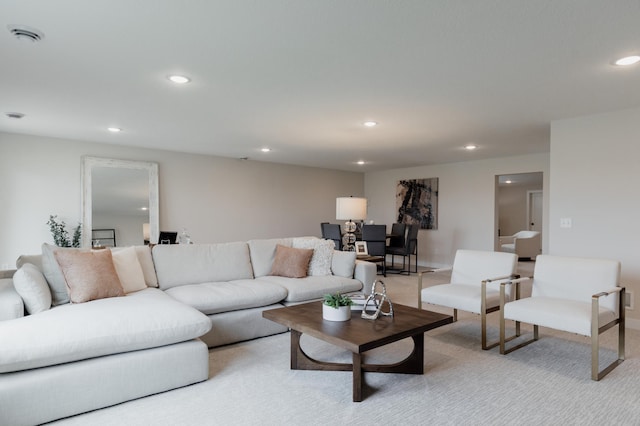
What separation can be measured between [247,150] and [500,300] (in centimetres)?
479

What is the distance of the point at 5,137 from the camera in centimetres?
523

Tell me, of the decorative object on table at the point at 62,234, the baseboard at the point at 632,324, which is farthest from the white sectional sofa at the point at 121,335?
the baseboard at the point at 632,324

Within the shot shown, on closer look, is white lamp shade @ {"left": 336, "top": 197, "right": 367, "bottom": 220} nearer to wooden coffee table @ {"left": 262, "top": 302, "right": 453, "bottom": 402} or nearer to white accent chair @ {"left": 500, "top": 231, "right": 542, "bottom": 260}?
wooden coffee table @ {"left": 262, "top": 302, "right": 453, "bottom": 402}

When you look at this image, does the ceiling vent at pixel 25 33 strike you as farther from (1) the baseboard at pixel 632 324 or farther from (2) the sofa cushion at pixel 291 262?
(1) the baseboard at pixel 632 324

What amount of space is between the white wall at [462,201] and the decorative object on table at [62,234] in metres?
6.49

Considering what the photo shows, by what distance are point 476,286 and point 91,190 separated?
18.5ft

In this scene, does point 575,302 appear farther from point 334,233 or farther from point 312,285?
point 334,233

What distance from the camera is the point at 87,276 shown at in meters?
2.89

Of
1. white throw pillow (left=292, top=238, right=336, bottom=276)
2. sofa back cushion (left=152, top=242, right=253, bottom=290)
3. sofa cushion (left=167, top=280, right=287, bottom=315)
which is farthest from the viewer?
white throw pillow (left=292, top=238, right=336, bottom=276)

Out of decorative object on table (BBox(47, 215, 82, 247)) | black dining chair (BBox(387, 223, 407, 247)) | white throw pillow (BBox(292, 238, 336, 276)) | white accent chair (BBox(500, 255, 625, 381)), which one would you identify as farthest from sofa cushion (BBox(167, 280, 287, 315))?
black dining chair (BBox(387, 223, 407, 247))

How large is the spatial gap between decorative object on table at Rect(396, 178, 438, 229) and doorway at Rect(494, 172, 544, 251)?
12.0 ft

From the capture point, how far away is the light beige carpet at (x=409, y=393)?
212 centimetres

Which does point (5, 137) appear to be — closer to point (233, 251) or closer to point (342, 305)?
point (233, 251)

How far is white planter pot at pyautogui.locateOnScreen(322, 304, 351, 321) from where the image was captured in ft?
8.70
